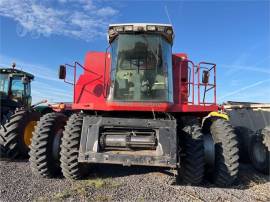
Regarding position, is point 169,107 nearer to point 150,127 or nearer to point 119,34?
point 150,127

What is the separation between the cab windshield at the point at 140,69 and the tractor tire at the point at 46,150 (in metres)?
1.40

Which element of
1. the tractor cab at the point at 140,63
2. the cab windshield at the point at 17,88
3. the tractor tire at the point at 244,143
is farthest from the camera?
the cab windshield at the point at 17,88

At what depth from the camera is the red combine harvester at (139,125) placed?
663cm

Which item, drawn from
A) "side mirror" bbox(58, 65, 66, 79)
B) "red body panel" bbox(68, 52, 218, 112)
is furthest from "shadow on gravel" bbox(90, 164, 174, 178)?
"side mirror" bbox(58, 65, 66, 79)

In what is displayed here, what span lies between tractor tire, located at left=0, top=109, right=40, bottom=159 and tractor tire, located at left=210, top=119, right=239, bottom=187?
486 centimetres

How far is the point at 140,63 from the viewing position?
297 inches

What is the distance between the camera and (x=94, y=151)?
6.55 meters

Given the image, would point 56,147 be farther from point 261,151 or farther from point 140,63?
point 261,151

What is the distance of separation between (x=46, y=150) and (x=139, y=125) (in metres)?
1.92

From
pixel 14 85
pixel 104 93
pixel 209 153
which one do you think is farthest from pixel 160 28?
pixel 14 85

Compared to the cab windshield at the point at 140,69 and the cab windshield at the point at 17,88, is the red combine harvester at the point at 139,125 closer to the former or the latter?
the cab windshield at the point at 140,69

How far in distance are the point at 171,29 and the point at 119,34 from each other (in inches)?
45.4

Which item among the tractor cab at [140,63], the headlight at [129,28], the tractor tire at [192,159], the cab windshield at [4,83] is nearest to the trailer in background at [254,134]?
the tractor tire at [192,159]

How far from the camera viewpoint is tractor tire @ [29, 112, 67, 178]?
6.92 metres
